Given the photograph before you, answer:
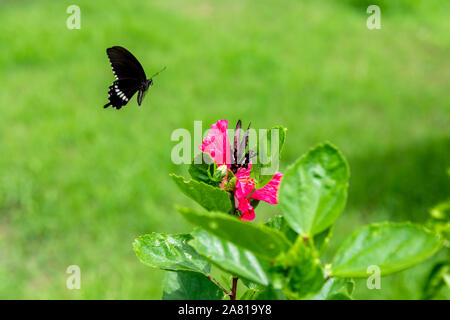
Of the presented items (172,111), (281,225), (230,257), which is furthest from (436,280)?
(172,111)

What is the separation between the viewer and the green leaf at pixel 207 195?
465 millimetres

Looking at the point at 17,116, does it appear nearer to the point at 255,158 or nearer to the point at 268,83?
the point at 268,83

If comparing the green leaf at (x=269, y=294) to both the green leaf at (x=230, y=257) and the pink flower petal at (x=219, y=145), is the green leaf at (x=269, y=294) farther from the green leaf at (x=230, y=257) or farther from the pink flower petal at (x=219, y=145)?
the pink flower petal at (x=219, y=145)

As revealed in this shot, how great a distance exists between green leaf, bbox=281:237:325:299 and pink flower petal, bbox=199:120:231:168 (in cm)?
16

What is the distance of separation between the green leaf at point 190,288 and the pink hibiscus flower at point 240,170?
7 centimetres

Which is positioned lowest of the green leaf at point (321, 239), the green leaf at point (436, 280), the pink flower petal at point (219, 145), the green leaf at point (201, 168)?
the green leaf at point (436, 280)

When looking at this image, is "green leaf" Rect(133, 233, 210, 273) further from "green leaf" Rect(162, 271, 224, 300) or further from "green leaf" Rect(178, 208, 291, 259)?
"green leaf" Rect(178, 208, 291, 259)

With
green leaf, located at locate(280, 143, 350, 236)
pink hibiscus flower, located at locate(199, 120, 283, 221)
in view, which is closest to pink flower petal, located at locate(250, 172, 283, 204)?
pink hibiscus flower, located at locate(199, 120, 283, 221)

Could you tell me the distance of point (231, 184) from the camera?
504 mm

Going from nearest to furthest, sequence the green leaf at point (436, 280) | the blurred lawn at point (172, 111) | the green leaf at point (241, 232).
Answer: the green leaf at point (241, 232) → the green leaf at point (436, 280) → the blurred lawn at point (172, 111)

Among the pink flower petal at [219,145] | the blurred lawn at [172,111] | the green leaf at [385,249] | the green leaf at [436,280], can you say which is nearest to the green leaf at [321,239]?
the green leaf at [385,249]

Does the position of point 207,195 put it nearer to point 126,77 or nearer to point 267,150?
point 267,150

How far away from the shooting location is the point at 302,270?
368mm

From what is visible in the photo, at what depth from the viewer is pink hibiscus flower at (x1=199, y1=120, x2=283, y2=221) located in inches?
19.7
